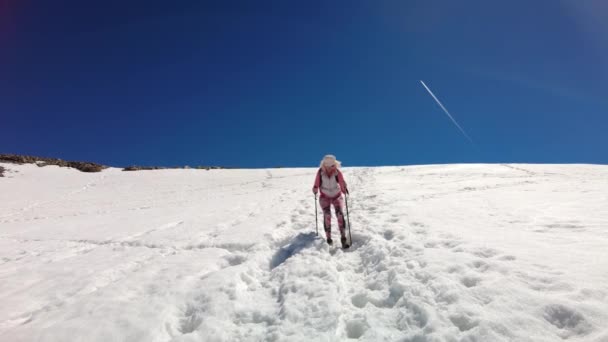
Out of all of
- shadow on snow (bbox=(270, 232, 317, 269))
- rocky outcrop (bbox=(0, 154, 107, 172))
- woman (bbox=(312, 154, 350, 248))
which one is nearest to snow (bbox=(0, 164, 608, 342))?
shadow on snow (bbox=(270, 232, 317, 269))

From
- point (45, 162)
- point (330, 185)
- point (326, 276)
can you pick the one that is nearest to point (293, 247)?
point (330, 185)

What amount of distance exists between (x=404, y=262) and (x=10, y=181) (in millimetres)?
35944

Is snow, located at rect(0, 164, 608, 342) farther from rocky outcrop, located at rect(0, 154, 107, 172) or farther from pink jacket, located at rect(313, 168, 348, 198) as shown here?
rocky outcrop, located at rect(0, 154, 107, 172)

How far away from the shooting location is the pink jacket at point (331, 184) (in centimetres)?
959

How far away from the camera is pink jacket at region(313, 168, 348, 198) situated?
959 centimetres

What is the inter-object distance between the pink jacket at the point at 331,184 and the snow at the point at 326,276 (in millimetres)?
1391

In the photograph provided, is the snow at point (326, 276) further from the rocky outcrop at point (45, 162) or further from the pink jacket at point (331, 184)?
the rocky outcrop at point (45, 162)

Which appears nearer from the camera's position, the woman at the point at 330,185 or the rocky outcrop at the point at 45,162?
the woman at the point at 330,185

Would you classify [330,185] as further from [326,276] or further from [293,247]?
[326,276]

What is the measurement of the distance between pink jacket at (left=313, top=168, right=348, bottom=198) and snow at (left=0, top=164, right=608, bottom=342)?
1391 millimetres

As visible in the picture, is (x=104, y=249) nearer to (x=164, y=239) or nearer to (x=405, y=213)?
(x=164, y=239)

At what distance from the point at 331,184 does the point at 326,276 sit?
350cm

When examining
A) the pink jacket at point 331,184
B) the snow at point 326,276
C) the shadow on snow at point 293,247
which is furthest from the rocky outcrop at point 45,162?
the pink jacket at point 331,184

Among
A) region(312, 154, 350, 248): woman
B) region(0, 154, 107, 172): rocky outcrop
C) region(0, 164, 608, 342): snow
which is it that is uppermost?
region(0, 154, 107, 172): rocky outcrop
